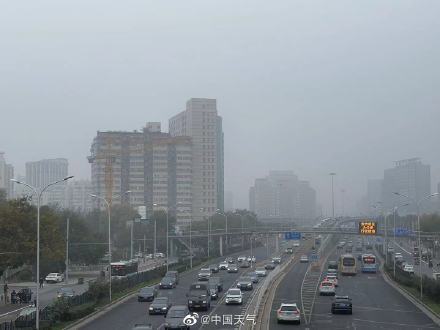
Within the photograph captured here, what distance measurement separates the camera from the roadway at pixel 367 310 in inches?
1357

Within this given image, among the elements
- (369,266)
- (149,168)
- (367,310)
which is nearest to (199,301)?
(367,310)

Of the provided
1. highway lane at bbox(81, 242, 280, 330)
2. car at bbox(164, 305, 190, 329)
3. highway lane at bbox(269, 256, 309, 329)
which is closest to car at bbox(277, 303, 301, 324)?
highway lane at bbox(269, 256, 309, 329)

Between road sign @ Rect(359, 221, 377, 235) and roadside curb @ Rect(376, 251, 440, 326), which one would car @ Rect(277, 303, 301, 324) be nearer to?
roadside curb @ Rect(376, 251, 440, 326)

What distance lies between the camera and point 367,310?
41531 millimetres

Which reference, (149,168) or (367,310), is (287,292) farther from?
(149,168)

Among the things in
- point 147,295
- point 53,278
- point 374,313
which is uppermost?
point 147,295

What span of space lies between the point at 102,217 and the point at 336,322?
101 metres

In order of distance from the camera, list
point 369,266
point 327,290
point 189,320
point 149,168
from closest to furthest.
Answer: point 189,320
point 327,290
point 369,266
point 149,168

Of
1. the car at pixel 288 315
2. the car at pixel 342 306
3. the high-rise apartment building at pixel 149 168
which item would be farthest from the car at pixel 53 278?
the high-rise apartment building at pixel 149 168

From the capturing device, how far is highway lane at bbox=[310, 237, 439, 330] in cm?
3441

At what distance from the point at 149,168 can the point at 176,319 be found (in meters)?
159

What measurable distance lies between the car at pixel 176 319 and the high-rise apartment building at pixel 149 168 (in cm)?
15300

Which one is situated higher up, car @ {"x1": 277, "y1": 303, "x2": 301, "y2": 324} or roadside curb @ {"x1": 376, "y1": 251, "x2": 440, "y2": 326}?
car @ {"x1": 277, "y1": 303, "x2": 301, "y2": 324}

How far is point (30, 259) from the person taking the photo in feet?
171
